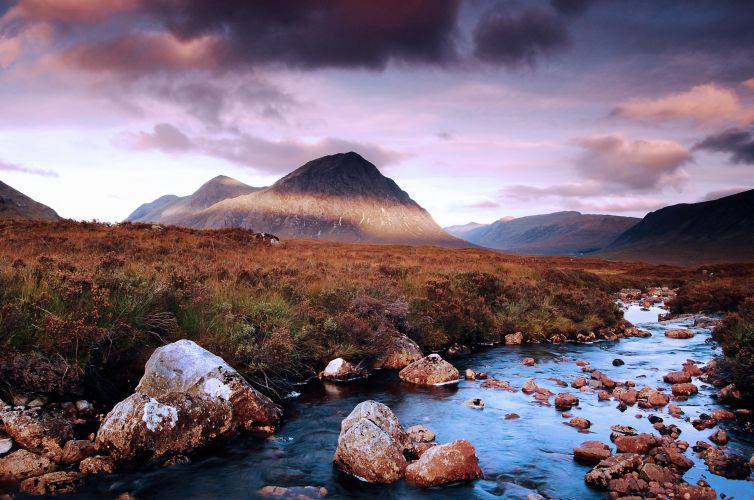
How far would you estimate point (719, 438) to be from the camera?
29.3 ft

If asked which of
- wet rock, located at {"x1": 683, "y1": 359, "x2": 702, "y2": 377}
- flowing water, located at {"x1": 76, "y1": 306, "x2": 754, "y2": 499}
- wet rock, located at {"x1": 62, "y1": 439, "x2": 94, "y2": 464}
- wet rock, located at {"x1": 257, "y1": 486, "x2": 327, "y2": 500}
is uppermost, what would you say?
wet rock, located at {"x1": 62, "y1": 439, "x2": 94, "y2": 464}

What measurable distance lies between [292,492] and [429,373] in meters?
6.63

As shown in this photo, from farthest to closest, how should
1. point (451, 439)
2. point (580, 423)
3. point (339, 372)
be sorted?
point (339, 372) < point (580, 423) < point (451, 439)

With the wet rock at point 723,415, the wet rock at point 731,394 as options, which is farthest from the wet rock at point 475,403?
the wet rock at point 731,394

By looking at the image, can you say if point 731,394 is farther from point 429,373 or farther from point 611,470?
point 429,373

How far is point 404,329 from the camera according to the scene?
16.6 meters

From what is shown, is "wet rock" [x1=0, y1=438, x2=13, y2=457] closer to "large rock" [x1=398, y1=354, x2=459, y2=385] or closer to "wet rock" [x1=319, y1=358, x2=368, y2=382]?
"wet rock" [x1=319, y1=358, x2=368, y2=382]

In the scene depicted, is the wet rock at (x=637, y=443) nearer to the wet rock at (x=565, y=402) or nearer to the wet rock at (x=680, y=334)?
the wet rock at (x=565, y=402)

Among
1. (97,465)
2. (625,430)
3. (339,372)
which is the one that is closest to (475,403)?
(625,430)

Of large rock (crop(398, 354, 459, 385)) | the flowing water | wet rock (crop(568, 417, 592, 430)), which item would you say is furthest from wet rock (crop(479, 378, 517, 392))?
wet rock (crop(568, 417, 592, 430))

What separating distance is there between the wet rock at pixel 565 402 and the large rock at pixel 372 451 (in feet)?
15.6

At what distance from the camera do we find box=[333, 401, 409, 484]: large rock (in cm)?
753

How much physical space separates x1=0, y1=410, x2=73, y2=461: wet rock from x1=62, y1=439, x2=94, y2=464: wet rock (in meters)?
0.10

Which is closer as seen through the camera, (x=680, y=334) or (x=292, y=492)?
(x=292, y=492)
